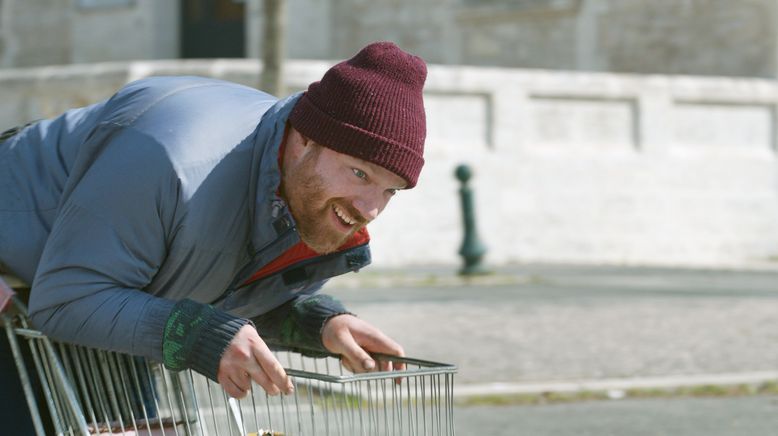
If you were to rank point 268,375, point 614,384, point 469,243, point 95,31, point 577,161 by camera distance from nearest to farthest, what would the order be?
1. point 268,375
2. point 614,384
3. point 469,243
4. point 577,161
5. point 95,31

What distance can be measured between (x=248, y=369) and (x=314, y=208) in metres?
0.45

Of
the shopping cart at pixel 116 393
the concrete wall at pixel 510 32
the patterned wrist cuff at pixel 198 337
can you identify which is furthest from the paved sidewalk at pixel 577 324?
the concrete wall at pixel 510 32

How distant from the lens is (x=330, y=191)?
116 inches

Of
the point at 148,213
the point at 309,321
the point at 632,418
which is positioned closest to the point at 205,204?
the point at 148,213

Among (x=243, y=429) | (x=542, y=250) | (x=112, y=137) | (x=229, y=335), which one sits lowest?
(x=542, y=250)

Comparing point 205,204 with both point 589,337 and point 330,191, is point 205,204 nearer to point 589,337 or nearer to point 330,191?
point 330,191

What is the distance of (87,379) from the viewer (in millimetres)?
3154

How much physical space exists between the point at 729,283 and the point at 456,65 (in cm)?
965

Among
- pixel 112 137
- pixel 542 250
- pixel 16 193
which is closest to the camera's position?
pixel 112 137

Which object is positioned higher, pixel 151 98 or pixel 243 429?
pixel 151 98

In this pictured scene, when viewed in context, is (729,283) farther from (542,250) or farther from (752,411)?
(752,411)

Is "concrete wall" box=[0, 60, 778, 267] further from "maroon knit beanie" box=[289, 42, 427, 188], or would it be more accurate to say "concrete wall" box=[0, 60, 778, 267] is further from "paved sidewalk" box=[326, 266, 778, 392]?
"maroon knit beanie" box=[289, 42, 427, 188]

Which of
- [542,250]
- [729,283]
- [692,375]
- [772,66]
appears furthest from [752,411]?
[772,66]

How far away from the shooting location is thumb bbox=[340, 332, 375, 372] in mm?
3313
